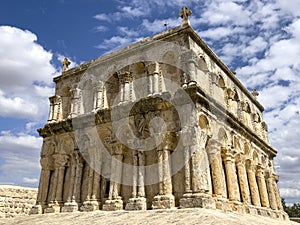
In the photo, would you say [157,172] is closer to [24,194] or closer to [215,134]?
[215,134]

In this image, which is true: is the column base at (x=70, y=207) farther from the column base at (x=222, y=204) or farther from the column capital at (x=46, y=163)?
the column base at (x=222, y=204)

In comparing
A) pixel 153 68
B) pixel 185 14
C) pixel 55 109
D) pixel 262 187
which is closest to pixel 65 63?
pixel 55 109

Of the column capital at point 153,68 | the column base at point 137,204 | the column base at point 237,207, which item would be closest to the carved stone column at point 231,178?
the column base at point 237,207

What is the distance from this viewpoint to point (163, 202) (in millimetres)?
9930

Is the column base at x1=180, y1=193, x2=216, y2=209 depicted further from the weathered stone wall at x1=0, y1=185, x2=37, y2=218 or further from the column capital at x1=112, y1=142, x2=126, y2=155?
the weathered stone wall at x1=0, y1=185, x2=37, y2=218

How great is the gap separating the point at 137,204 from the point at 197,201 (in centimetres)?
229

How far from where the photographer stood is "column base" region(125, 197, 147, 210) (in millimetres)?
10328

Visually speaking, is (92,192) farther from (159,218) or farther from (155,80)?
(155,80)

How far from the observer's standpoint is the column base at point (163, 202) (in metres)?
9.84

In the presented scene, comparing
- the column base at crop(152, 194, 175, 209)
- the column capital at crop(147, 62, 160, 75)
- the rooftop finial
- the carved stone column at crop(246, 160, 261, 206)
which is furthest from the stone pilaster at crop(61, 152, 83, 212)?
the carved stone column at crop(246, 160, 261, 206)

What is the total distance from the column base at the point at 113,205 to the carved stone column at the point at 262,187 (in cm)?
797

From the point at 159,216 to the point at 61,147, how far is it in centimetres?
714

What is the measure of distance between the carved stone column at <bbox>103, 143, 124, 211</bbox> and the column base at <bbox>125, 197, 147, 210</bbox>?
650mm

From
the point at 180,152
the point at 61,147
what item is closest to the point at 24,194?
the point at 61,147
